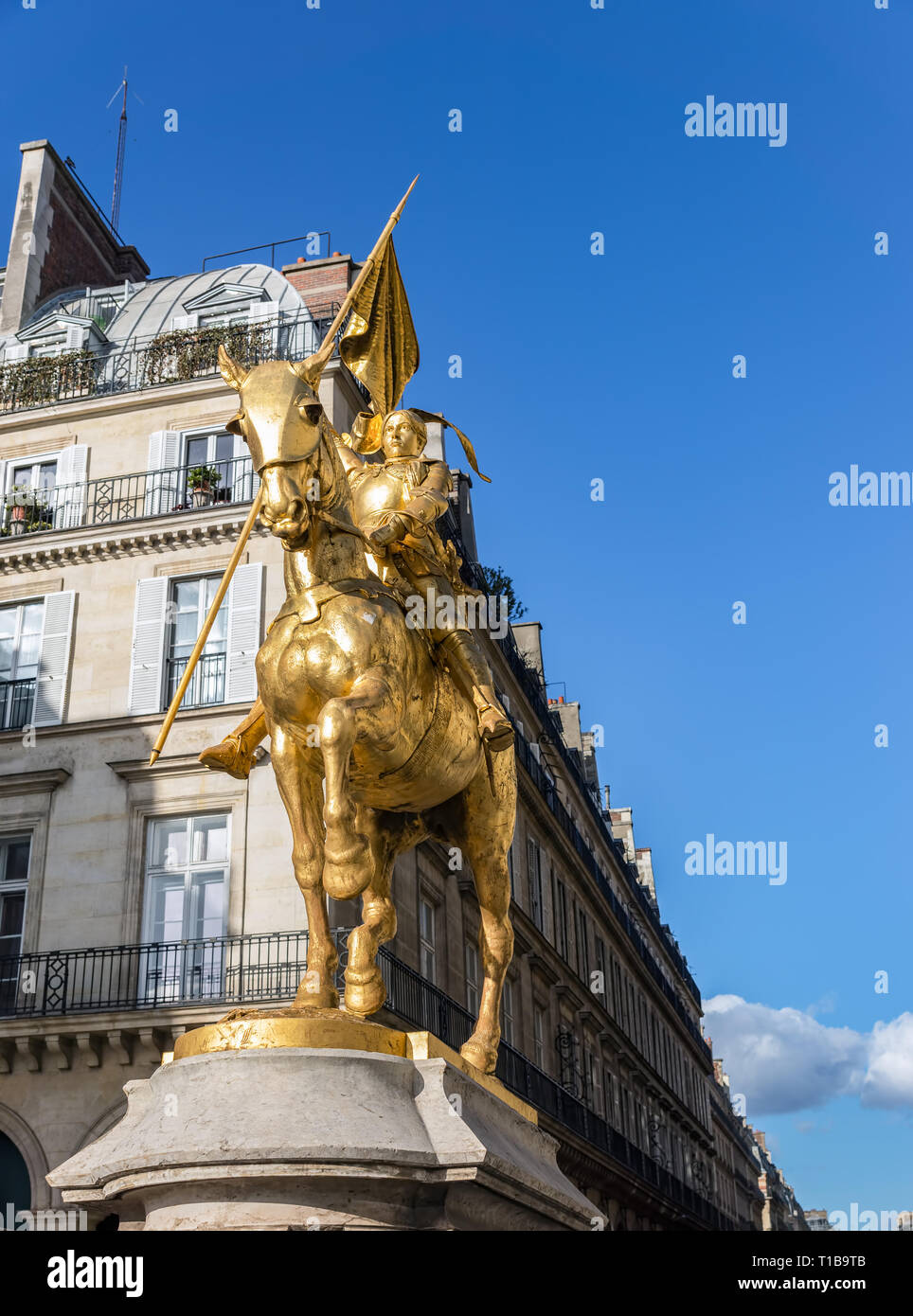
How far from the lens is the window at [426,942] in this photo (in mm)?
21391

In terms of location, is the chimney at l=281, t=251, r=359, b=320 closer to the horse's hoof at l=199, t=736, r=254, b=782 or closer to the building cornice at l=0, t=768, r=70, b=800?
the building cornice at l=0, t=768, r=70, b=800

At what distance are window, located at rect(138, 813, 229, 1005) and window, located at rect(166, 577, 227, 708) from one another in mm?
1942

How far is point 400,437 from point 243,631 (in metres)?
15.2

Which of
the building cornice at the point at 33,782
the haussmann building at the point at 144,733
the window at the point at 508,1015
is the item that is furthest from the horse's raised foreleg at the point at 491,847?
the window at the point at 508,1015

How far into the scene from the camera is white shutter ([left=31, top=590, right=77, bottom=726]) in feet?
70.2

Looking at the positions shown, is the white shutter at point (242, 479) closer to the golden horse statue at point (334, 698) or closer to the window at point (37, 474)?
the window at point (37, 474)

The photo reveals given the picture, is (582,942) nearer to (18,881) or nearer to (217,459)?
(217,459)

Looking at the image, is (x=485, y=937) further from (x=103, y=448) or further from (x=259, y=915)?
(x=103, y=448)

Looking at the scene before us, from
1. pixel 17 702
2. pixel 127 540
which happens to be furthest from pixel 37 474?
pixel 17 702

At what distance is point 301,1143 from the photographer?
3775 mm

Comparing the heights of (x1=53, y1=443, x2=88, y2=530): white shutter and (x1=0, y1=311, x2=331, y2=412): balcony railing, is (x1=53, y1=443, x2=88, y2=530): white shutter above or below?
below

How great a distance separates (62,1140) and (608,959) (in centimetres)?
2449

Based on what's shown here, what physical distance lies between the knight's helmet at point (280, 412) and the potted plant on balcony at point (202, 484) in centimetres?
1767

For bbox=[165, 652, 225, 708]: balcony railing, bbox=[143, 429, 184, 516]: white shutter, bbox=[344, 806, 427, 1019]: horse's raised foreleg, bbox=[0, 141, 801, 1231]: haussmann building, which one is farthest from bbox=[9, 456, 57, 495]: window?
bbox=[344, 806, 427, 1019]: horse's raised foreleg
